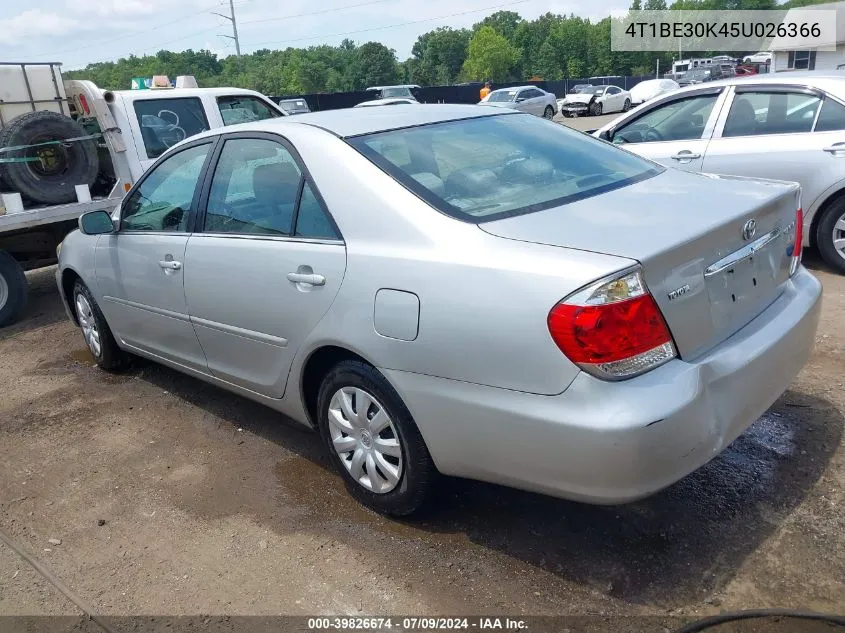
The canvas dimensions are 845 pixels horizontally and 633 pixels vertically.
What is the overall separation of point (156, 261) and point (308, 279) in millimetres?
1390

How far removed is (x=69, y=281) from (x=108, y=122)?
259cm

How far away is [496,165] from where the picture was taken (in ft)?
10.4

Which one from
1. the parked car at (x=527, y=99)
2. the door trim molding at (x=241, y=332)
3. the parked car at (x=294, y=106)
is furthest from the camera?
the parked car at (x=527, y=99)

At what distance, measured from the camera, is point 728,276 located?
2625mm

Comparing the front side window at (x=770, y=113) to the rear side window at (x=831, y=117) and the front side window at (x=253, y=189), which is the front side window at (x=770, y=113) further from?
the front side window at (x=253, y=189)

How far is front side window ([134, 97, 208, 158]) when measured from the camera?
738 centimetres

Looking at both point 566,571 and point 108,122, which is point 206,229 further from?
point 108,122

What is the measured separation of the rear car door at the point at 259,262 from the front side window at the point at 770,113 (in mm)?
4292

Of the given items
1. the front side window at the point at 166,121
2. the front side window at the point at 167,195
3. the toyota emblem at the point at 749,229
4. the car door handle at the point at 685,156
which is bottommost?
the car door handle at the point at 685,156

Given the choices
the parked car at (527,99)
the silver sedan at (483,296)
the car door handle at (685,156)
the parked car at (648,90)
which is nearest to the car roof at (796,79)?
the car door handle at (685,156)

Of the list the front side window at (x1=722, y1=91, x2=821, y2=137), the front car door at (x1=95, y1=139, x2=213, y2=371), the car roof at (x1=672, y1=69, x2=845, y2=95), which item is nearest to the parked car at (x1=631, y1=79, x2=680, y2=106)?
the car roof at (x1=672, y1=69, x2=845, y2=95)

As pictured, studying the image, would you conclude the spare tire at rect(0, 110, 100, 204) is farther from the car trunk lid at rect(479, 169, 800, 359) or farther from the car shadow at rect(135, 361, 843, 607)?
the car trunk lid at rect(479, 169, 800, 359)

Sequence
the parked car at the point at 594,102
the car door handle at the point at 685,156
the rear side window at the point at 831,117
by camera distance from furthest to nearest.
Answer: the parked car at the point at 594,102, the car door handle at the point at 685,156, the rear side window at the point at 831,117

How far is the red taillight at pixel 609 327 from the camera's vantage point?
2.28m
